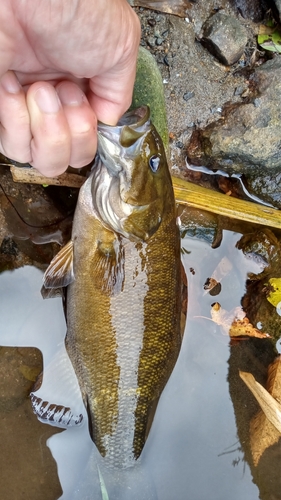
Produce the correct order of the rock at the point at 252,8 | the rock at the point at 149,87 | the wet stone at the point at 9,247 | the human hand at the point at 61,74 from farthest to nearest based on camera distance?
1. the rock at the point at 252,8
2. the wet stone at the point at 9,247
3. the rock at the point at 149,87
4. the human hand at the point at 61,74

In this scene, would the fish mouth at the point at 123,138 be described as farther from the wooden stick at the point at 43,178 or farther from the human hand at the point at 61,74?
the wooden stick at the point at 43,178

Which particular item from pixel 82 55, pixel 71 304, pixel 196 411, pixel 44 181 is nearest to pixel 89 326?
pixel 71 304

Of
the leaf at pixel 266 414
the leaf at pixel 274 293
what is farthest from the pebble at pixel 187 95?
the leaf at pixel 266 414

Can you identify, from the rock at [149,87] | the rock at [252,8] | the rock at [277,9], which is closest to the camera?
the rock at [149,87]

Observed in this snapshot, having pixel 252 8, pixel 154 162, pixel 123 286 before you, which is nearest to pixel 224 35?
pixel 252 8

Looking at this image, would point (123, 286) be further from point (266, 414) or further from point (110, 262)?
point (266, 414)

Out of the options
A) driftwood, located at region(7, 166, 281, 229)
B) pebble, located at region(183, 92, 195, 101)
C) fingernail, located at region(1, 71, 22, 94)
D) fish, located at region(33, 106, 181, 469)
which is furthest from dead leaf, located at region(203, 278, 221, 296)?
fingernail, located at region(1, 71, 22, 94)

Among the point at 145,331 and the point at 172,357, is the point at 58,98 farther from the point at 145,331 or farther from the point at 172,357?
the point at 172,357
